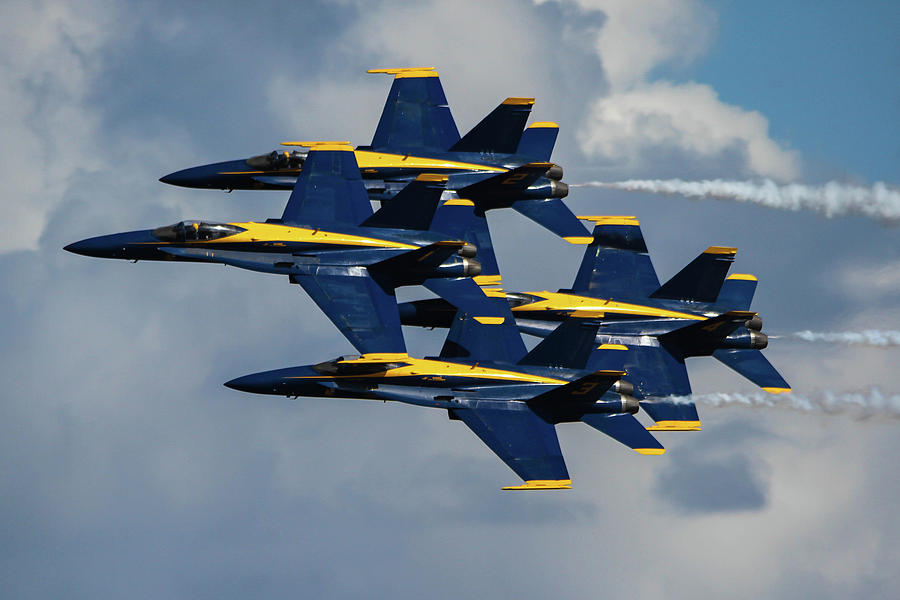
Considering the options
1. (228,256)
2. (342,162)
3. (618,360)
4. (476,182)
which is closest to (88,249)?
(228,256)

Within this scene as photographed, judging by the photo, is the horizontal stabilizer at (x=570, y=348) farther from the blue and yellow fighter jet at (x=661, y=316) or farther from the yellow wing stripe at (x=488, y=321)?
the blue and yellow fighter jet at (x=661, y=316)

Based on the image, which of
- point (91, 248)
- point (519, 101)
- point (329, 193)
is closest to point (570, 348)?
point (329, 193)

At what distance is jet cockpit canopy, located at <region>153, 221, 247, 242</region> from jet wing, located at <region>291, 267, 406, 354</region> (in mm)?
3389

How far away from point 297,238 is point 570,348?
1232cm

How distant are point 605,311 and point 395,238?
1061 centimetres

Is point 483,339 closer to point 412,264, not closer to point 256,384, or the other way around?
point 412,264

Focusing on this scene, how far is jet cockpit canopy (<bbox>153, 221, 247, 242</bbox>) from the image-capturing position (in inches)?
3364

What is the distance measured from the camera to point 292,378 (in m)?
82.8

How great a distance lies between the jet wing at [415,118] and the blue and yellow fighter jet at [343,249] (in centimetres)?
631

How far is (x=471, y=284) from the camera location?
87.4m

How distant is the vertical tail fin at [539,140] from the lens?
Answer: 9469 centimetres

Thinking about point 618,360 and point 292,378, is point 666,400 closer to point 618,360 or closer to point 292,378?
point 618,360

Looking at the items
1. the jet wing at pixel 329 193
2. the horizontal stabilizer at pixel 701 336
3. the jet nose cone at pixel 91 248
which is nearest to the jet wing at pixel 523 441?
the horizontal stabilizer at pixel 701 336

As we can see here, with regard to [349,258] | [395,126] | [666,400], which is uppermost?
[395,126]
